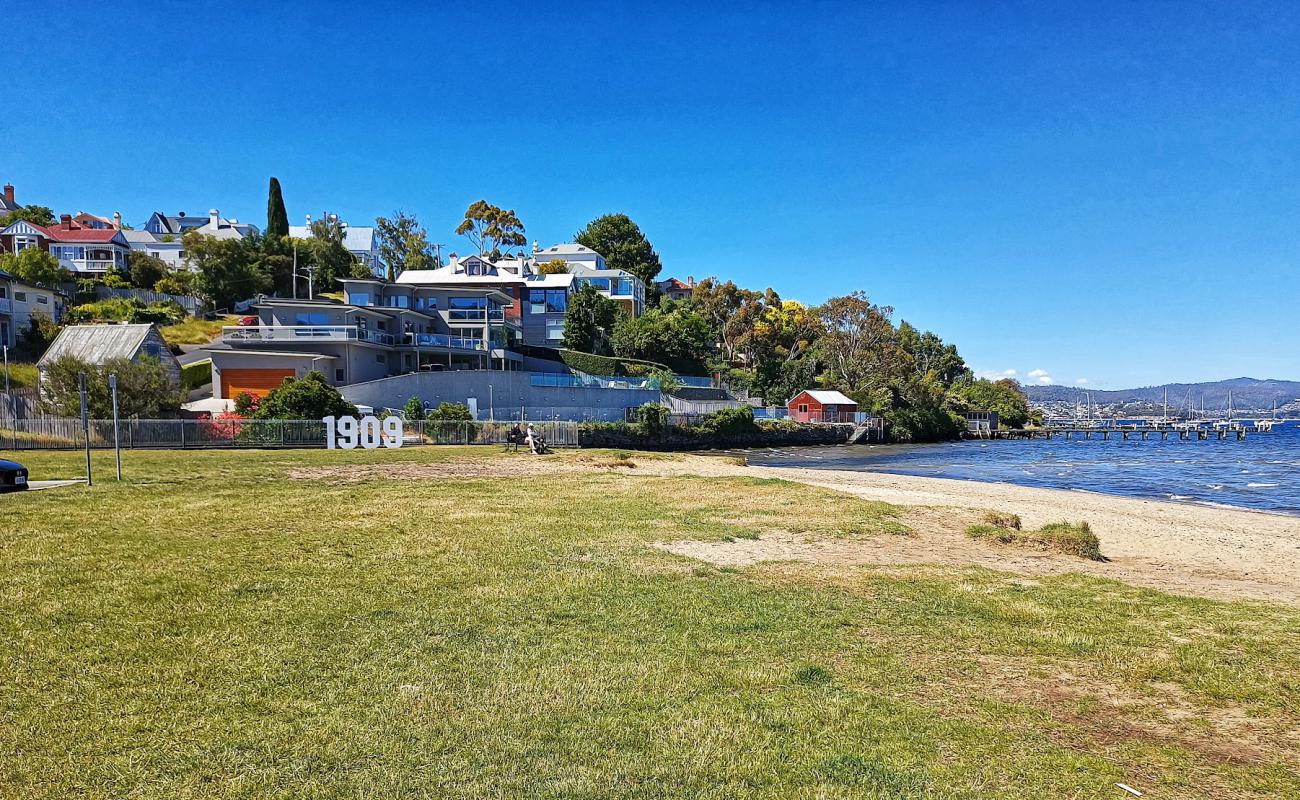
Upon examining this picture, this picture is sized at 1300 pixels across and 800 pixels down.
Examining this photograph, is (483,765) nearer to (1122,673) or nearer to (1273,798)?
(1273,798)

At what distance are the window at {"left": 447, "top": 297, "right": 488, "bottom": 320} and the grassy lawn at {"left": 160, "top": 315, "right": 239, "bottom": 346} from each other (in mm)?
19178

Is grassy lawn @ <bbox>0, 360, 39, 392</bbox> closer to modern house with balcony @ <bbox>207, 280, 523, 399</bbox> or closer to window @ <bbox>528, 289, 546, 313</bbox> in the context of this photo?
modern house with balcony @ <bbox>207, 280, 523, 399</bbox>

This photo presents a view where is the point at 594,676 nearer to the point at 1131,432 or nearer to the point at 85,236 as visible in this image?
the point at 85,236

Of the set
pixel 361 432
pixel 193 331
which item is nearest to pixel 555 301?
pixel 193 331

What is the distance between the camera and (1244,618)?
353 inches

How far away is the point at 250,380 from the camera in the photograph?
157ft

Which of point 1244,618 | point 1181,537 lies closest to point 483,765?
point 1244,618

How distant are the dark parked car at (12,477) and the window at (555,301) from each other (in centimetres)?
5620

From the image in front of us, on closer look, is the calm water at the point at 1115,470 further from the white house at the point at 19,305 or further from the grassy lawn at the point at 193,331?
the white house at the point at 19,305

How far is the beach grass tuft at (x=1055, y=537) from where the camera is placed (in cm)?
1415

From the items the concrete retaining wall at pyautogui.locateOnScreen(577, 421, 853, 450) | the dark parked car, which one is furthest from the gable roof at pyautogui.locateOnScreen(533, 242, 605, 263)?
the dark parked car

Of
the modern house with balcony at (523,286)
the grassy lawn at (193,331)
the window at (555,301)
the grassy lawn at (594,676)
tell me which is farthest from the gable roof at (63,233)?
the grassy lawn at (594,676)

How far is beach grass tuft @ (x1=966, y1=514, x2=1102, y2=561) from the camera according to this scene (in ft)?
46.4

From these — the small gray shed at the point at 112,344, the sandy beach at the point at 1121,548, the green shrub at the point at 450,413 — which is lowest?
the sandy beach at the point at 1121,548
